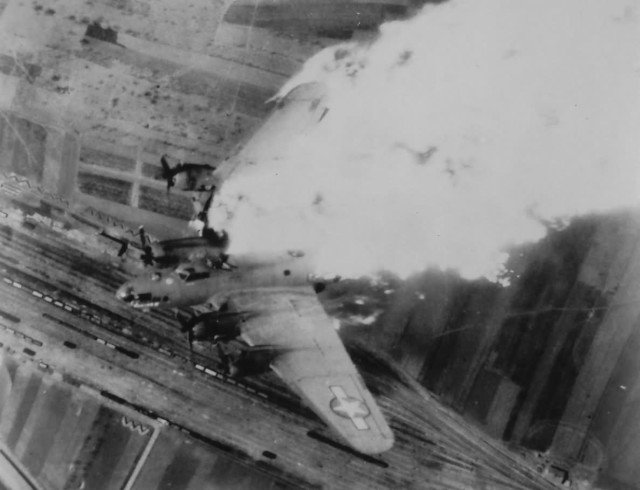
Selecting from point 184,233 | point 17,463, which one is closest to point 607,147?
point 184,233

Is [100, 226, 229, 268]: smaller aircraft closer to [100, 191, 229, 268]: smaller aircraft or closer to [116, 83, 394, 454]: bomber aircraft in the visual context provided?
[100, 191, 229, 268]: smaller aircraft

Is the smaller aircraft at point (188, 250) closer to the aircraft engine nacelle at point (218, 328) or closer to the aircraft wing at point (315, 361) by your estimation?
the aircraft wing at point (315, 361)

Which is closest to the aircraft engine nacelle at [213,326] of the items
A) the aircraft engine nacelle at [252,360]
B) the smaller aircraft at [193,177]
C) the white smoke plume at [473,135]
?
the aircraft engine nacelle at [252,360]

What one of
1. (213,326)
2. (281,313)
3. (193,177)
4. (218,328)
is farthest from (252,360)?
(193,177)

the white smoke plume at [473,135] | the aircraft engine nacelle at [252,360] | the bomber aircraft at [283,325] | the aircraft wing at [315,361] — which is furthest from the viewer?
the white smoke plume at [473,135]

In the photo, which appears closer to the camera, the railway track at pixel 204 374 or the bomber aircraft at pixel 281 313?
the bomber aircraft at pixel 281 313

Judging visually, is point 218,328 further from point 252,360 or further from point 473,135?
point 473,135
